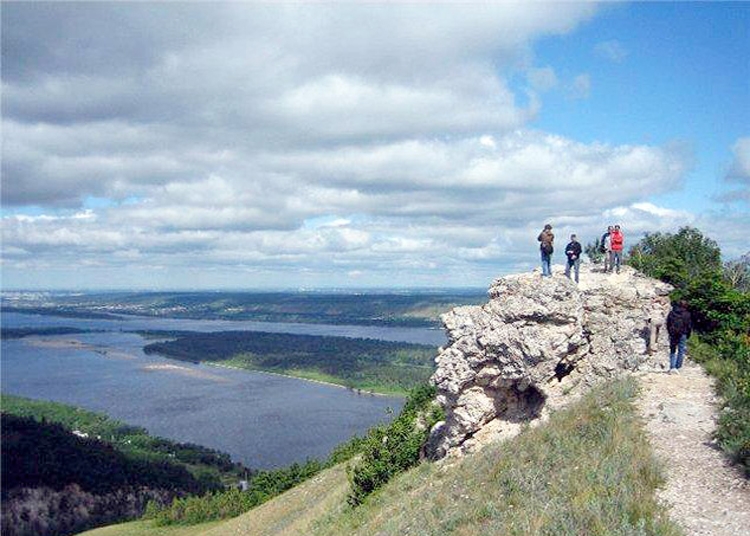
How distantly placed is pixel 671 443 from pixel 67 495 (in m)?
93.0

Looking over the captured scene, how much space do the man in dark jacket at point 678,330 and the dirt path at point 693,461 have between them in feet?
4.68

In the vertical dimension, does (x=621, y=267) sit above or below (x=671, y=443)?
above

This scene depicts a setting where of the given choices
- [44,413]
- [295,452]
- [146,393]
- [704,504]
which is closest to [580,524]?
[704,504]

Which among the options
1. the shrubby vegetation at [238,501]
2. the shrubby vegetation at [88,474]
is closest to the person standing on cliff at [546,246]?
the shrubby vegetation at [238,501]

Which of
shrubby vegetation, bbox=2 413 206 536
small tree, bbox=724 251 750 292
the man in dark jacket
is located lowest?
shrubby vegetation, bbox=2 413 206 536

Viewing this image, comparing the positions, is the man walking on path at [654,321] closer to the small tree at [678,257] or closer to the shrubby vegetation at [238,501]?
the small tree at [678,257]

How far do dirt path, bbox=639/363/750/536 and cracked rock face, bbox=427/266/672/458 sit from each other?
2447 millimetres

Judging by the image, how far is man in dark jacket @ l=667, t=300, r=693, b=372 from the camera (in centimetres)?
1834

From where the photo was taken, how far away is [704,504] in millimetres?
10414

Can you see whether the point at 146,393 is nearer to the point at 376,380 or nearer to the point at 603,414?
the point at 376,380

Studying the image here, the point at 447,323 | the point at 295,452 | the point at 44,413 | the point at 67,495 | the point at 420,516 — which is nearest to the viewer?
the point at 420,516

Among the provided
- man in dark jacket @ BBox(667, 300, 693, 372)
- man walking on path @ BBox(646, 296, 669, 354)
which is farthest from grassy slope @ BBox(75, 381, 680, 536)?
man walking on path @ BBox(646, 296, 669, 354)

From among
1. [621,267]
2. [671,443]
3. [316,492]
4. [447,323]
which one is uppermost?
[621,267]

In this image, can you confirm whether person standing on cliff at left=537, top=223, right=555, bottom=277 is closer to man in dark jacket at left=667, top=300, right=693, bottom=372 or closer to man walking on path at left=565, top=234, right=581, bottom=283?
man walking on path at left=565, top=234, right=581, bottom=283
